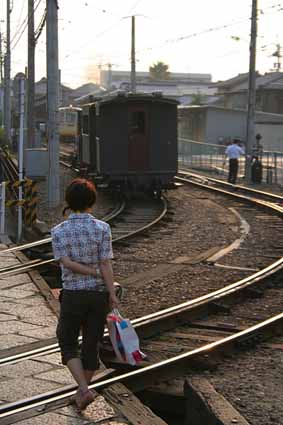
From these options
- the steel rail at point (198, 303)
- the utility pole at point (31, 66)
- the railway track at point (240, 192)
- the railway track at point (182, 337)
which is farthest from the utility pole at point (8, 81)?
the railway track at point (182, 337)

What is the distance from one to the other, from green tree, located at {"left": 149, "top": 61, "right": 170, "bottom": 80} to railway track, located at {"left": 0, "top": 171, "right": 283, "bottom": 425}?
128605mm

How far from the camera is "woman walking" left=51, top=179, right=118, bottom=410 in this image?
4664 millimetres

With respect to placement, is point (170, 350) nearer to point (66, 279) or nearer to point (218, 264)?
point (66, 279)

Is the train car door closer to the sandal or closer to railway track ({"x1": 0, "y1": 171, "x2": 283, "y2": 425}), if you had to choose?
railway track ({"x1": 0, "y1": 171, "x2": 283, "y2": 425})

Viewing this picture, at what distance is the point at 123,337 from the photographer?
4.88 meters

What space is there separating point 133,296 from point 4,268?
2300 mm

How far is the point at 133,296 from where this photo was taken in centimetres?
864

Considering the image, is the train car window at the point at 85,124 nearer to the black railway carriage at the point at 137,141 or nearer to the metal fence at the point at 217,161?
the black railway carriage at the point at 137,141

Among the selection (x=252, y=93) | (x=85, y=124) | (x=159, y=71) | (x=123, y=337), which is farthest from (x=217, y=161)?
(x=159, y=71)

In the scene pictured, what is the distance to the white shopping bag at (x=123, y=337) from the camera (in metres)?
4.86

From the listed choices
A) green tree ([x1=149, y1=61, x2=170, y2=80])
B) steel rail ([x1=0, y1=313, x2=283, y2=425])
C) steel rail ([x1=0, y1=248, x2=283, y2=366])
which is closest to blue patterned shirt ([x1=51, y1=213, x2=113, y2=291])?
steel rail ([x1=0, y1=313, x2=283, y2=425])

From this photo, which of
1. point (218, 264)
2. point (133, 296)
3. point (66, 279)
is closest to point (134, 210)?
point (218, 264)

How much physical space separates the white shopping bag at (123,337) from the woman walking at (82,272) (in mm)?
128

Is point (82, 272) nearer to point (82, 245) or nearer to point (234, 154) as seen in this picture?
point (82, 245)
